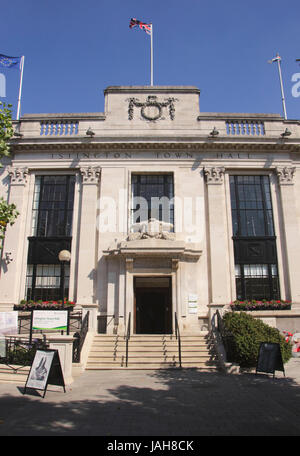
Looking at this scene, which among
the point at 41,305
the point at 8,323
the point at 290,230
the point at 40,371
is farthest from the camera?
the point at 290,230

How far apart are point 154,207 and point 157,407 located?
45.6ft

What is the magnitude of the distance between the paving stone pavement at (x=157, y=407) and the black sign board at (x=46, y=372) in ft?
0.97

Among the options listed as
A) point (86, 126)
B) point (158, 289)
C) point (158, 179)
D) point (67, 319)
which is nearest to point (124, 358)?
point (67, 319)

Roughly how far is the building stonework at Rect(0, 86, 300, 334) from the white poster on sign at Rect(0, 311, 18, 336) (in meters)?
2.78

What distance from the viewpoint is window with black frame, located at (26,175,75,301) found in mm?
19219

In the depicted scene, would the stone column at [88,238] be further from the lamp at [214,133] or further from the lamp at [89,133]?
the lamp at [214,133]

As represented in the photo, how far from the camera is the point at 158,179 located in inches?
835

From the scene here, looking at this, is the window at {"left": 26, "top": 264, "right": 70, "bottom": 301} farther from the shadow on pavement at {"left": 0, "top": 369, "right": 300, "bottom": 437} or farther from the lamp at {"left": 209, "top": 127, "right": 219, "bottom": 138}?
the lamp at {"left": 209, "top": 127, "right": 219, "bottom": 138}

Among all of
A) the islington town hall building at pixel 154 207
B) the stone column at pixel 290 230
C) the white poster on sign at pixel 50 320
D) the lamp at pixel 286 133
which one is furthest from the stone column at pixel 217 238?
the white poster on sign at pixel 50 320

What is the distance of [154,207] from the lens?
20578 millimetres

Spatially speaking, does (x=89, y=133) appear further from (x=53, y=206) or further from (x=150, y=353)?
(x=150, y=353)

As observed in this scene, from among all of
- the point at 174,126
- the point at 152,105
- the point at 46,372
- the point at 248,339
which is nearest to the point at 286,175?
the point at 174,126

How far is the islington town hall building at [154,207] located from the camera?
1839 cm
